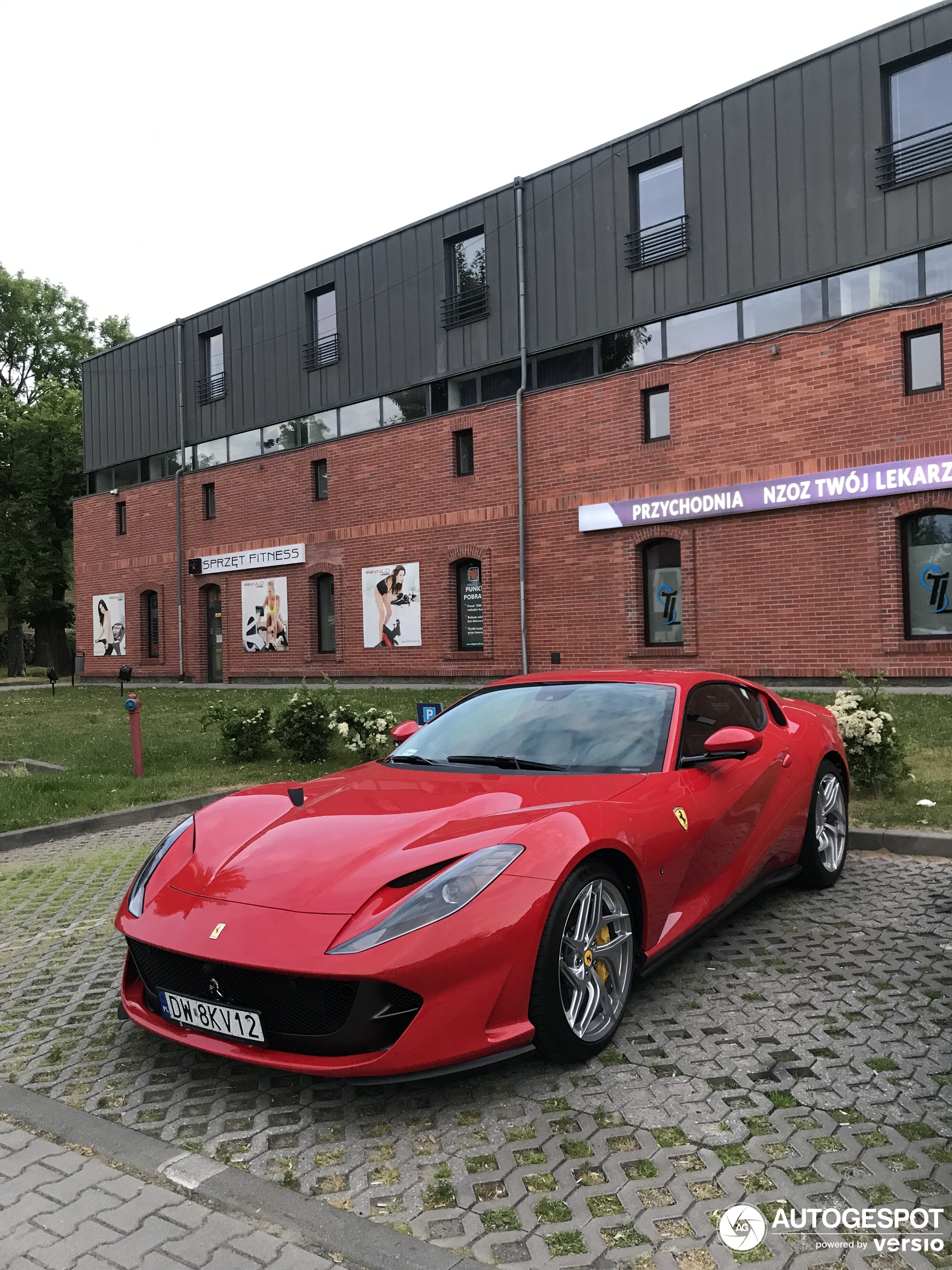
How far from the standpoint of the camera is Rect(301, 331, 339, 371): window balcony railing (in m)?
25.1

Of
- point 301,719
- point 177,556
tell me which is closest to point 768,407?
point 301,719

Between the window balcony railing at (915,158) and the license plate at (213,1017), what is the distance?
676 inches

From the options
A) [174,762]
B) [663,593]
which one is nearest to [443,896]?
[174,762]

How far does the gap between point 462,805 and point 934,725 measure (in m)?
9.57

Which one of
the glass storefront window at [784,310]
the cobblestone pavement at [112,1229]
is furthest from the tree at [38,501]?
the cobblestone pavement at [112,1229]

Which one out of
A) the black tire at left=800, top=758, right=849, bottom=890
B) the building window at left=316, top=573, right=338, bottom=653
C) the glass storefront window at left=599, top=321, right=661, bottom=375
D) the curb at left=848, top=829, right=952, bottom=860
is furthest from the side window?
the building window at left=316, top=573, right=338, bottom=653

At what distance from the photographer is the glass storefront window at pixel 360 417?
2402cm

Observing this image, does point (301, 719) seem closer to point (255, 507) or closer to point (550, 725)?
point (550, 725)

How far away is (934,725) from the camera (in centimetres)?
1138

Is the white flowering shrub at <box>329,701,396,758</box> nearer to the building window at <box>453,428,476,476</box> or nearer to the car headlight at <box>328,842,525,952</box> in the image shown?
the car headlight at <box>328,842,525,952</box>

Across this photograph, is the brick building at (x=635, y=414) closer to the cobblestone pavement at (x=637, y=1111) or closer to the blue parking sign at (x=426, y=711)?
the blue parking sign at (x=426, y=711)

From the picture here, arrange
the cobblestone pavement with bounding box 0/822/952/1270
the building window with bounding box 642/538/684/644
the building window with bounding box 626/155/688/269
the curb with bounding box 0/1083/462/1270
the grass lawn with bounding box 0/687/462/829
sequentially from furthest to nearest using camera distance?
the building window with bounding box 642/538/684/644 < the building window with bounding box 626/155/688/269 < the grass lawn with bounding box 0/687/462/829 < the cobblestone pavement with bounding box 0/822/952/1270 < the curb with bounding box 0/1083/462/1270

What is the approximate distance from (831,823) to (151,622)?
2885 cm

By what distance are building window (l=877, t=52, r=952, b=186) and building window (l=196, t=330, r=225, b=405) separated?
62.5ft
